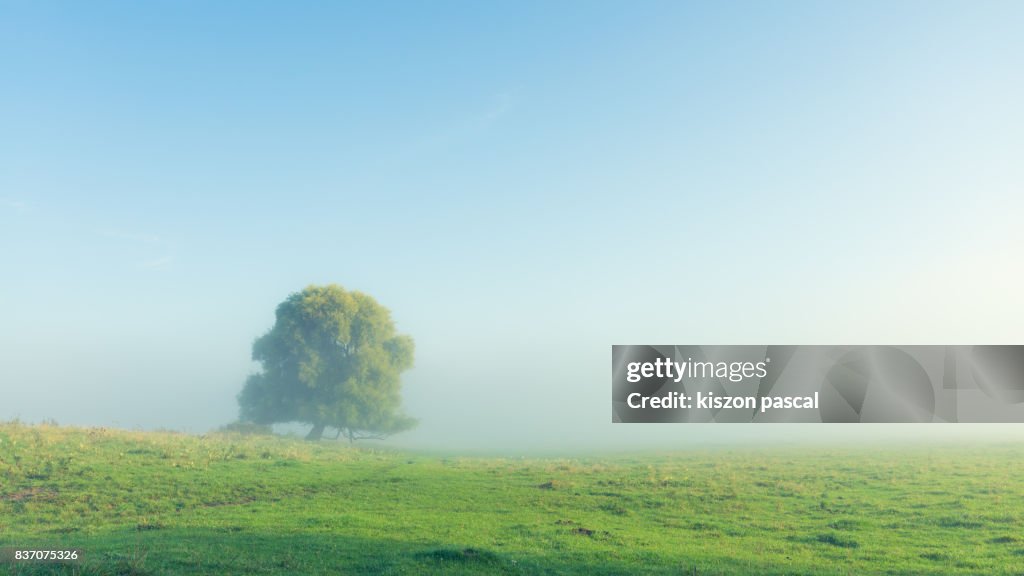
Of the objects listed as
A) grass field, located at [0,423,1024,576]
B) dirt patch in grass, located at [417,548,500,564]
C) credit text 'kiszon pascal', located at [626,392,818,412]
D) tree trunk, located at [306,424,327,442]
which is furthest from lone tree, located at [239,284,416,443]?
dirt patch in grass, located at [417,548,500,564]

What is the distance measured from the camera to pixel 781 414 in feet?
109

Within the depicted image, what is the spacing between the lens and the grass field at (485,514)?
790 inches

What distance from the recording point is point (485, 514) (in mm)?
28078

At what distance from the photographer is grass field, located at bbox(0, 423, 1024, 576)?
65.8 feet

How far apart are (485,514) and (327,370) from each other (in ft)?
156

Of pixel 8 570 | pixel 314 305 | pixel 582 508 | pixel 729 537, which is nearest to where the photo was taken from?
pixel 8 570

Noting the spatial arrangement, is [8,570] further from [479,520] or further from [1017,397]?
[1017,397]

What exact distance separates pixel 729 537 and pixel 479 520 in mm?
9406

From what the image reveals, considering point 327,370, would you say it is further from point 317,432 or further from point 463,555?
point 463,555

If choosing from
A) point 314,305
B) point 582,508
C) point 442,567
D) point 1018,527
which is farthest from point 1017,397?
point 314,305

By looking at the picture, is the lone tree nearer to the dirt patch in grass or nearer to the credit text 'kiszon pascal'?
the credit text 'kiszon pascal'

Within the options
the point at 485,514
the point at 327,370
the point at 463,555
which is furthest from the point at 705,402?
the point at 327,370

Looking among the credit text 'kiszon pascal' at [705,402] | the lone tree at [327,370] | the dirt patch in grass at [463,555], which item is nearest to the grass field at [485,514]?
the dirt patch in grass at [463,555]

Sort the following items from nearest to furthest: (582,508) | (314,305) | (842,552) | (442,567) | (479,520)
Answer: (442,567), (842,552), (479,520), (582,508), (314,305)
